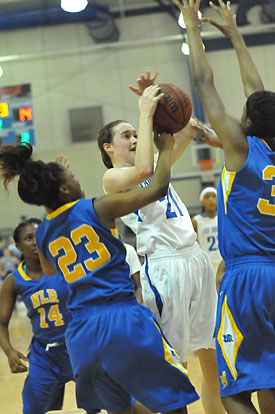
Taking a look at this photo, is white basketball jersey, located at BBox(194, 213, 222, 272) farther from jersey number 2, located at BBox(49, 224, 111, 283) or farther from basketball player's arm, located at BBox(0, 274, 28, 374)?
jersey number 2, located at BBox(49, 224, 111, 283)

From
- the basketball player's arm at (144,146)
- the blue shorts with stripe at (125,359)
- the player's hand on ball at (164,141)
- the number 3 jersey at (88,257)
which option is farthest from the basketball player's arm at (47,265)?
the player's hand on ball at (164,141)

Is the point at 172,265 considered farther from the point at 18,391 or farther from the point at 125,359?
the point at 18,391

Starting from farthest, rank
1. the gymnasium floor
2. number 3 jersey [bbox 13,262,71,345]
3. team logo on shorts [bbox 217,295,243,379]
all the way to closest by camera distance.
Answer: the gymnasium floor < number 3 jersey [bbox 13,262,71,345] < team logo on shorts [bbox 217,295,243,379]

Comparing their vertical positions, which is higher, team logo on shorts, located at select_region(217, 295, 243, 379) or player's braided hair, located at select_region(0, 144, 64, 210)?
player's braided hair, located at select_region(0, 144, 64, 210)

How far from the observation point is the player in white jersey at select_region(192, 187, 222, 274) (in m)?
8.70

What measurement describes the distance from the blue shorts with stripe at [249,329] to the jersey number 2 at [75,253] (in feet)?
2.09

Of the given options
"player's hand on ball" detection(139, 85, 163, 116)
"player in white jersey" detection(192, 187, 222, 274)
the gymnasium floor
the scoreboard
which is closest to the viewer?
"player's hand on ball" detection(139, 85, 163, 116)

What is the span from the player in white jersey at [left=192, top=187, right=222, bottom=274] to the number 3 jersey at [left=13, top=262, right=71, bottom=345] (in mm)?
4668

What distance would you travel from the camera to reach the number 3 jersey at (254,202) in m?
2.97

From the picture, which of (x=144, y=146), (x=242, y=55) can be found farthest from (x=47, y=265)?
(x=242, y=55)

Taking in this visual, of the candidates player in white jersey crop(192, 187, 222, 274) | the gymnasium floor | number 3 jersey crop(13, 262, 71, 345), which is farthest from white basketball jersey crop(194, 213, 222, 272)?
number 3 jersey crop(13, 262, 71, 345)

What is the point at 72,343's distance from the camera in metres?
2.88

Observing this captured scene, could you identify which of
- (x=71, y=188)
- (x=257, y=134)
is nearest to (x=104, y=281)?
(x=71, y=188)

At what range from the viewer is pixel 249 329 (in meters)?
2.90
